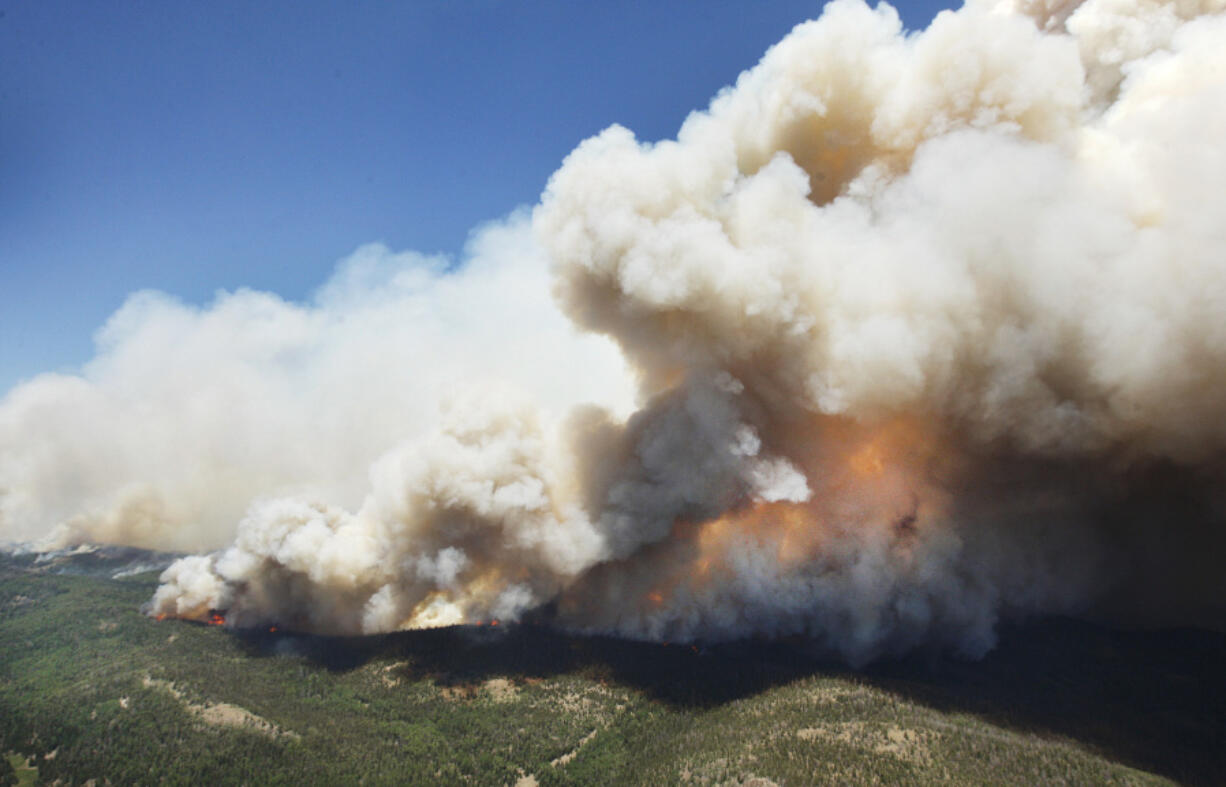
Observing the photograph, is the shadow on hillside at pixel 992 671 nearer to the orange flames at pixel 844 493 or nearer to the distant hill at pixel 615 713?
the distant hill at pixel 615 713

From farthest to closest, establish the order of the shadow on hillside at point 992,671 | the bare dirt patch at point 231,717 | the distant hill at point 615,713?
1. the bare dirt patch at point 231,717
2. the shadow on hillside at point 992,671
3. the distant hill at point 615,713

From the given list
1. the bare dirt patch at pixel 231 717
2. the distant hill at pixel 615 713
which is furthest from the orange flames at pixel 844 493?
the bare dirt patch at pixel 231 717

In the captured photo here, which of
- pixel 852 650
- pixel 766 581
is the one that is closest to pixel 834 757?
pixel 766 581

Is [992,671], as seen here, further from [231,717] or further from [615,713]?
[231,717]

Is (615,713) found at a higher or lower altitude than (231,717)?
lower

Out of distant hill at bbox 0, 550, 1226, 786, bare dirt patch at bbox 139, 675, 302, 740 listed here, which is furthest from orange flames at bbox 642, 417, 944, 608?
bare dirt patch at bbox 139, 675, 302, 740

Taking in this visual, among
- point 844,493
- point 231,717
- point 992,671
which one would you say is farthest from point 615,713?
point 992,671

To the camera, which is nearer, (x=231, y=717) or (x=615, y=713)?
(x=615, y=713)

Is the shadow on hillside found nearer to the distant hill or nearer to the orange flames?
the distant hill

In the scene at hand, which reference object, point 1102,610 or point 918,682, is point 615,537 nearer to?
point 918,682
